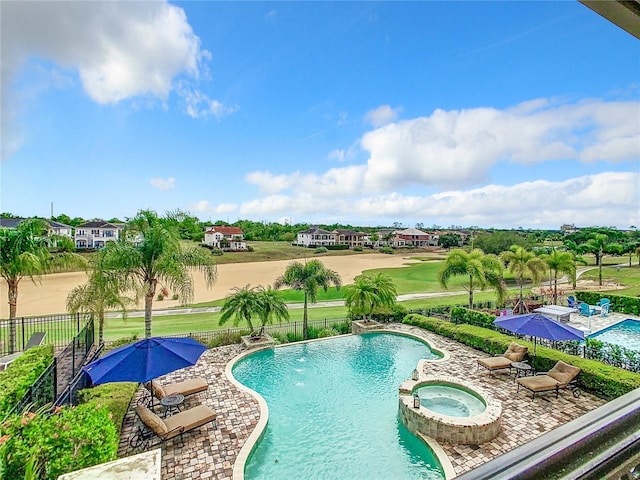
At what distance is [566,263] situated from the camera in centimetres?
2717

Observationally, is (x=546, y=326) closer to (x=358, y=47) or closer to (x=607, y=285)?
(x=358, y=47)

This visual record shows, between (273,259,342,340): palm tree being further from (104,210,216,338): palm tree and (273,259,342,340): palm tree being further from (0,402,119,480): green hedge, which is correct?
(0,402,119,480): green hedge

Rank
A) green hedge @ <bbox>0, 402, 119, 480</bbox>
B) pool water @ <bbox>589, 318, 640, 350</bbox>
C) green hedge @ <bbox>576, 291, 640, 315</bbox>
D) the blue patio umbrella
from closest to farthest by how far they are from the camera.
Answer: green hedge @ <bbox>0, 402, 119, 480</bbox>, the blue patio umbrella, pool water @ <bbox>589, 318, 640, 350</bbox>, green hedge @ <bbox>576, 291, 640, 315</bbox>

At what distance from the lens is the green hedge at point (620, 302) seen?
Answer: 23.7m

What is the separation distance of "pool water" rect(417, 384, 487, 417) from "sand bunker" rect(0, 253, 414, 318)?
21123mm

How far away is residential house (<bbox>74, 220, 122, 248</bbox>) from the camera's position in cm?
6222

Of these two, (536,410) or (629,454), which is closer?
(629,454)

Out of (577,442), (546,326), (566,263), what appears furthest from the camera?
(566,263)

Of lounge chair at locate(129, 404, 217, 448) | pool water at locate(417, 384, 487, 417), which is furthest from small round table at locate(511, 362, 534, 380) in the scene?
lounge chair at locate(129, 404, 217, 448)

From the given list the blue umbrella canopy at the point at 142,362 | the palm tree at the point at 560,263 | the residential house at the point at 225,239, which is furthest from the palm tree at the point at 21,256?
the residential house at the point at 225,239

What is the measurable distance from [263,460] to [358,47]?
17135 mm

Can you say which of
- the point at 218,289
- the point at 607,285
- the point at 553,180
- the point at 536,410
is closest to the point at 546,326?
the point at 536,410

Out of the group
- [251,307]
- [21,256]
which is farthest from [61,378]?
[21,256]

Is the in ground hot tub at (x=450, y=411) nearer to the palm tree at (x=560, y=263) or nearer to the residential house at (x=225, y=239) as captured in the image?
the palm tree at (x=560, y=263)
